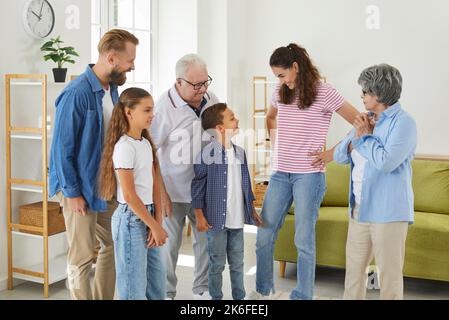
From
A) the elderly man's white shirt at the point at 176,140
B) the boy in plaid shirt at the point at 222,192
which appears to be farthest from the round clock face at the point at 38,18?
the boy in plaid shirt at the point at 222,192

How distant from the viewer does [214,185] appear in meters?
3.11

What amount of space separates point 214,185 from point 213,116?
1.17 ft

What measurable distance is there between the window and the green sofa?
2043 mm

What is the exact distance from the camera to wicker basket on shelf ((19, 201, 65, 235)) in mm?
3793

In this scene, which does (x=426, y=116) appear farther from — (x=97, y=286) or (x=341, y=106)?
(x=97, y=286)

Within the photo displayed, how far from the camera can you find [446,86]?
17.4 feet

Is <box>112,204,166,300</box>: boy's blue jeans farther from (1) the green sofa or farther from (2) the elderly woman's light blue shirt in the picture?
(1) the green sofa

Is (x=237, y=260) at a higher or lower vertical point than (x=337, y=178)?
lower

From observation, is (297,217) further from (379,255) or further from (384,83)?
(384,83)

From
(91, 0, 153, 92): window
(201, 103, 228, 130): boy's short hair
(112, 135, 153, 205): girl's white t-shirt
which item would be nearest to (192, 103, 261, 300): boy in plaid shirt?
(201, 103, 228, 130): boy's short hair

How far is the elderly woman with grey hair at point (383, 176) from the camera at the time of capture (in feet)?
8.51

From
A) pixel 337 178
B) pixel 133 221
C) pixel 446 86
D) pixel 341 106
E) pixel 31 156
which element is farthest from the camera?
pixel 446 86
